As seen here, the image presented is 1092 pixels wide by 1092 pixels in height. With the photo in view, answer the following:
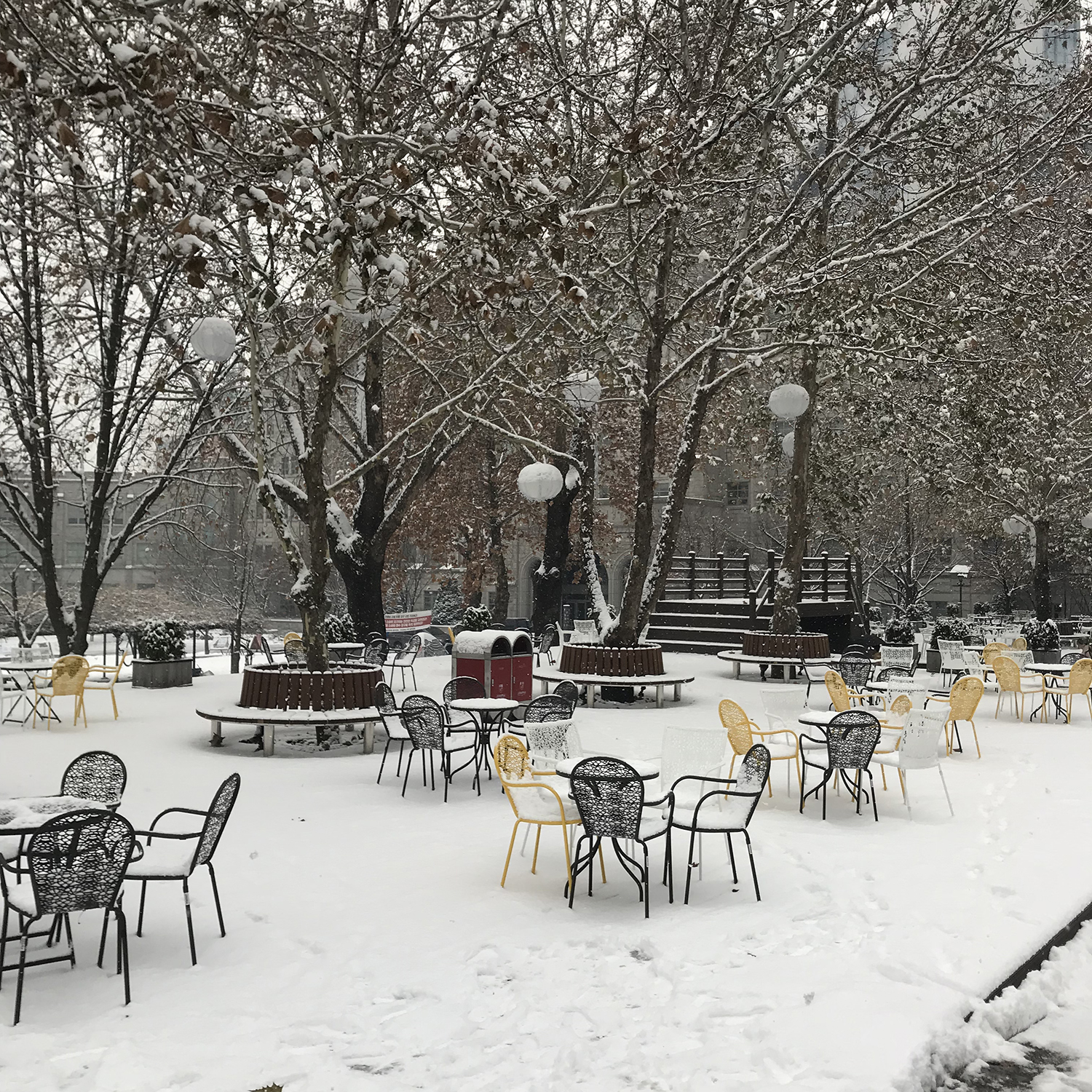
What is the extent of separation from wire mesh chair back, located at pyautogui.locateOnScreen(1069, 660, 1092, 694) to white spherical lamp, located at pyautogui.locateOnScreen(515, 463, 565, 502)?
8.34 metres

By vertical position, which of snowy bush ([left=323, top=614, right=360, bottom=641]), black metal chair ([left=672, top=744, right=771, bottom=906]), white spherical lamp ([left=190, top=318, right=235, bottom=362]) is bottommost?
black metal chair ([left=672, top=744, right=771, bottom=906])

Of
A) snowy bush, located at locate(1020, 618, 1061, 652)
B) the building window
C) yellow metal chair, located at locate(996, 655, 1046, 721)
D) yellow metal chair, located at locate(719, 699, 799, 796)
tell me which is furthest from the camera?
the building window

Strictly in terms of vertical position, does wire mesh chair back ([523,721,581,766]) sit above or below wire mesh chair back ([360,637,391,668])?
below

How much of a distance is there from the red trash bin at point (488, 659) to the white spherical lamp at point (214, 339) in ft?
18.5

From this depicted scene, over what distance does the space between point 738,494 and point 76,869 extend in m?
47.8

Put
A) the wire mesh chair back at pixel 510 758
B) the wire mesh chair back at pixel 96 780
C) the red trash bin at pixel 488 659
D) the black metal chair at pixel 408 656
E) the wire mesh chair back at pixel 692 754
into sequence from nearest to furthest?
the wire mesh chair back at pixel 96 780
the wire mesh chair back at pixel 510 758
the wire mesh chair back at pixel 692 754
the red trash bin at pixel 488 659
the black metal chair at pixel 408 656

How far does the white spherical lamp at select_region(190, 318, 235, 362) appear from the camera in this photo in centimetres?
1157

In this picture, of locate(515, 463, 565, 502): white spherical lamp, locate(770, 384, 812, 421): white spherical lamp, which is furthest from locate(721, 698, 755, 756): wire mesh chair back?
locate(770, 384, 812, 421): white spherical lamp

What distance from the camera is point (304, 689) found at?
40.4ft

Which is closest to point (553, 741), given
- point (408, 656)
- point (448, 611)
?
point (408, 656)

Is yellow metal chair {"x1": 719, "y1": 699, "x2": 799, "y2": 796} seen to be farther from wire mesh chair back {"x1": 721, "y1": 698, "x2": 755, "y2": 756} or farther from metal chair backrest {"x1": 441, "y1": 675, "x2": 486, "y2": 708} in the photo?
metal chair backrest {"x1": 441, "y1": 675, "x2": 486, "y2": 708}

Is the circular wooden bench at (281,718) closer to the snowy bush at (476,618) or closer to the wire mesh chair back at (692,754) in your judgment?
the wire mesh chair back at (692,754)

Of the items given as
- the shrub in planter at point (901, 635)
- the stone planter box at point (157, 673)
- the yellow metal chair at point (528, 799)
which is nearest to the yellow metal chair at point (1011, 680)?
the shrub in planter at point (901, 635)

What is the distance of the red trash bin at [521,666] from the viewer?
15.5 metres
